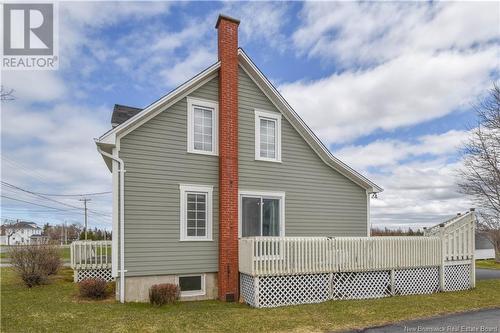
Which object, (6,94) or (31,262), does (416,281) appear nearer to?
(6,94)

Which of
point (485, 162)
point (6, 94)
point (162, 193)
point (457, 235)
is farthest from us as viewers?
point (485, 162)

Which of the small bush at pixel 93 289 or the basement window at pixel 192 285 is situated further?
the basement window at pixel 192 285

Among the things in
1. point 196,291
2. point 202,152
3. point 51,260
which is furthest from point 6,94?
point 51,260

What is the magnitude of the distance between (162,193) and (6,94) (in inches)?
178

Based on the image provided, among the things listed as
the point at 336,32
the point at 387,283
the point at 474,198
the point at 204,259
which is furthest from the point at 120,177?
the point at 474,198

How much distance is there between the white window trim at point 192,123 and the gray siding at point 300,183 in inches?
31.6

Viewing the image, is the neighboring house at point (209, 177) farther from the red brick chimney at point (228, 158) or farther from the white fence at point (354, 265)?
the white fence at point (354, 265)

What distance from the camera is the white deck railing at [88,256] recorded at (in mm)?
13188

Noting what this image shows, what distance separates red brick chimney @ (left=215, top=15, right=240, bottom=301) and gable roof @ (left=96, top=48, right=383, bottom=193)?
16.9 inches

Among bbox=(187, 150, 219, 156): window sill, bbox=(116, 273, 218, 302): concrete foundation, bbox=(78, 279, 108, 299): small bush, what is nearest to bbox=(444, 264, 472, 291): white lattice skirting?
bbox=(116, 273, 218, 302): concrete foundation

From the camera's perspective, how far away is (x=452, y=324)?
767 centimetres

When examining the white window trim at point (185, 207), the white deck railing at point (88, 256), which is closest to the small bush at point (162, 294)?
the white window trim at point (185, 207)

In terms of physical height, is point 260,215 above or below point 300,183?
below

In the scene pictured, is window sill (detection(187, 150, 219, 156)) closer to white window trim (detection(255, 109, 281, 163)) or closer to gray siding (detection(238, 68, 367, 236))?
gray siding (detection(238, 68, 367, 236))
